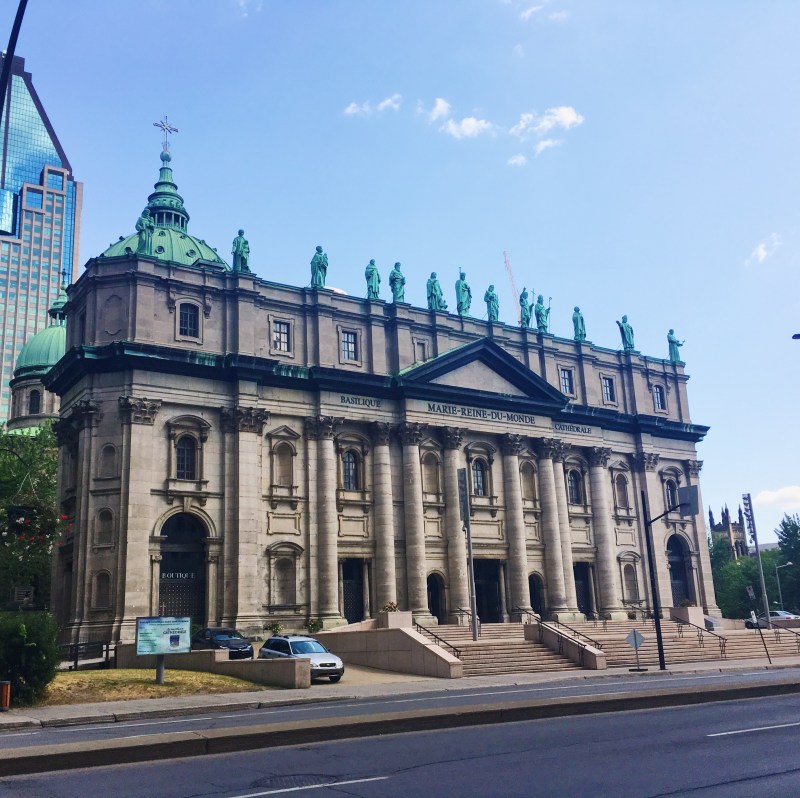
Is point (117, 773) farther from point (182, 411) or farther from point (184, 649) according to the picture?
point (182, 411)

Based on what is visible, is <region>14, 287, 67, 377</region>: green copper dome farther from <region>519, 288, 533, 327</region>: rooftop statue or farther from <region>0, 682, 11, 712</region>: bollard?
<region>0, 682, 11, 712</region>: bollard

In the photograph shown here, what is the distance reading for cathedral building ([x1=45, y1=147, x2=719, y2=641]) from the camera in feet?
152

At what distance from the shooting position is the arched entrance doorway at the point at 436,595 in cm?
5378

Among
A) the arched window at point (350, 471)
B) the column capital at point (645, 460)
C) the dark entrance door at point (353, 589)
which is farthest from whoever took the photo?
the column capital at point (645, 460)

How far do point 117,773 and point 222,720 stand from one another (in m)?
8.68

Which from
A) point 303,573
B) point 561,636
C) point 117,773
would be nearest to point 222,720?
point 117,773

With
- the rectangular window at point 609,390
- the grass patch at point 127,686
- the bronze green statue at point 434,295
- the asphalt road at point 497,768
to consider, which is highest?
the bronze green statue at point 434,295

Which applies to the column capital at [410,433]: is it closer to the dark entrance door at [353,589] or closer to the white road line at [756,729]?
the dark entrance door at [353,589]

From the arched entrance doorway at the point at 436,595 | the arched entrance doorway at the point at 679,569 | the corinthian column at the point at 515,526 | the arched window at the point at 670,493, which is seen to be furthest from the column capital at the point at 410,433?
→ the arched entrance doorway at the point at 679,569

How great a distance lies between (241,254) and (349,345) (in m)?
8.31

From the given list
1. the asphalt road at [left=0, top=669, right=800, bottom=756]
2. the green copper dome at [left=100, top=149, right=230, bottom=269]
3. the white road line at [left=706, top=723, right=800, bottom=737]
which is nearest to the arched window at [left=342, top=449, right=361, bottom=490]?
the green copper dome at [left=100, top=149, right=230, bottom=269]

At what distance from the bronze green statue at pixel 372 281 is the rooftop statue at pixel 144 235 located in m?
13.2

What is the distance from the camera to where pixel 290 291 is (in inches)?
2089

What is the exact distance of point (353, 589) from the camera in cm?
5166
